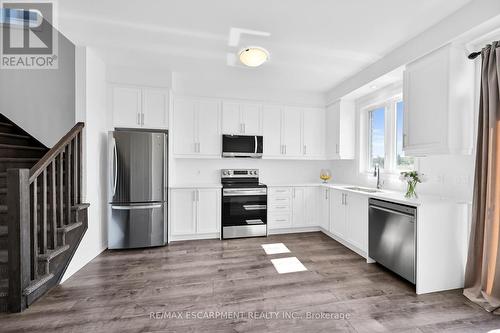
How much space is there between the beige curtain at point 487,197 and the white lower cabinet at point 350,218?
1.07 m

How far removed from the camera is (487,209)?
2094mm

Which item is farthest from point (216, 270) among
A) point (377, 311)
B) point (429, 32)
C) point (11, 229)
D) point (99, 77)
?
point (429, 32)

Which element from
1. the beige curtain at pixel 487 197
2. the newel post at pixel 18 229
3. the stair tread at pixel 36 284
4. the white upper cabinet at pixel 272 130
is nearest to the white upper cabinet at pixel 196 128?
the white upper cabinet at pixel 272 130

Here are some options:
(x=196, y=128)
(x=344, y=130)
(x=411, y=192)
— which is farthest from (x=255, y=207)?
(x=411, y=192)

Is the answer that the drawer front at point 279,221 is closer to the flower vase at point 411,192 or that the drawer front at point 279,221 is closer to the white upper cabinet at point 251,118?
the white upper cabinet at point 251,118

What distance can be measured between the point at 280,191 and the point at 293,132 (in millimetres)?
1222

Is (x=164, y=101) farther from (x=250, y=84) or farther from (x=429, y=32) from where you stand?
(x=429, y=32)

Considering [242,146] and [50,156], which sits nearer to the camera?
[50,156]

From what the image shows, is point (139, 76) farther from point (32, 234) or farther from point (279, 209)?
point (279, 209)

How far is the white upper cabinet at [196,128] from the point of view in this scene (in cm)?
406

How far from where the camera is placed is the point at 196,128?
4.12m

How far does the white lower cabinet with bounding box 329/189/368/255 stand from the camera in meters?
3.15

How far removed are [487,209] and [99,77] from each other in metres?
4.72

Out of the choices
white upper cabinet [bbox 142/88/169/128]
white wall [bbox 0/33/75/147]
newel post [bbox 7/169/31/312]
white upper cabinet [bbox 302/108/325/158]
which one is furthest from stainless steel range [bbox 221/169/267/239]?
white wall [bbox 0/33/75/147]
